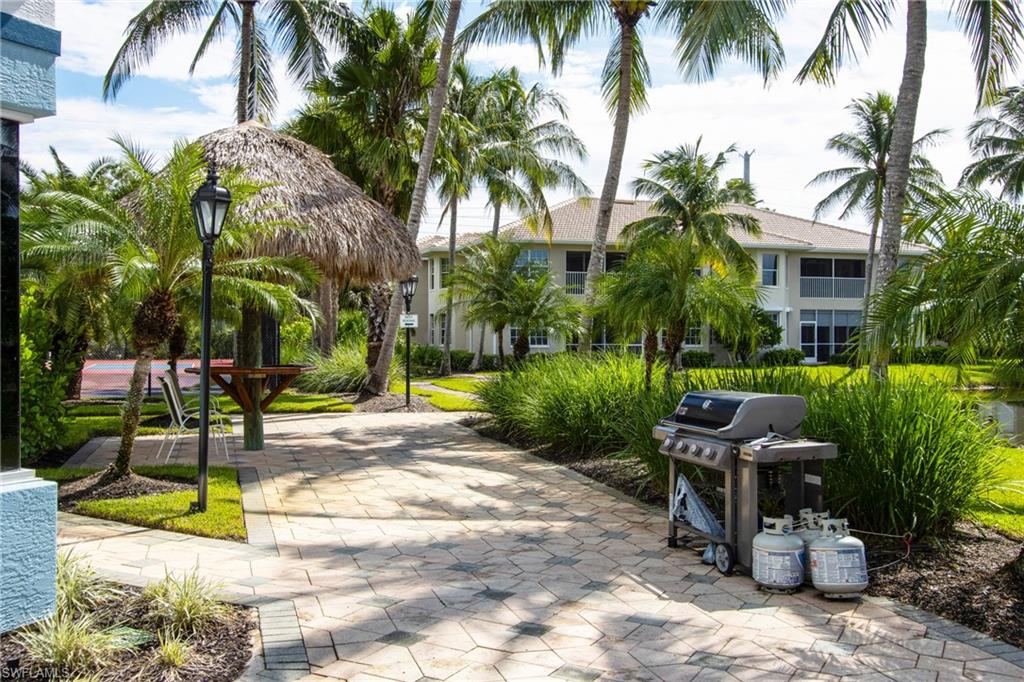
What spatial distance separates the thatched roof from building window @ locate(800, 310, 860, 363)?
89.7 feet

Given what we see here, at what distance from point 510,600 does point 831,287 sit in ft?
117

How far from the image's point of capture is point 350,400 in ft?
63.2

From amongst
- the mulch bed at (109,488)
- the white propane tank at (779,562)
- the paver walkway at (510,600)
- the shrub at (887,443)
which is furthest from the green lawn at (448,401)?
the white propane tank at (779,562)

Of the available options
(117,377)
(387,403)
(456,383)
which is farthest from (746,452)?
(117,377)

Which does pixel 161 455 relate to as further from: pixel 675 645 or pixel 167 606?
pixel 675 645

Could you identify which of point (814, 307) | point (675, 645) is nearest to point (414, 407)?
point (675, 645)

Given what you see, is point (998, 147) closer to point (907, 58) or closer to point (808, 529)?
point (907, 58)

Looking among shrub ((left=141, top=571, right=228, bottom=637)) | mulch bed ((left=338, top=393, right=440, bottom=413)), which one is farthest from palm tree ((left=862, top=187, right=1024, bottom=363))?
mulch bed ((left=338, top=393, right=440, bottom=413))

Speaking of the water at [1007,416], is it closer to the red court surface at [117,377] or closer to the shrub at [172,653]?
the shrub at [172,653]

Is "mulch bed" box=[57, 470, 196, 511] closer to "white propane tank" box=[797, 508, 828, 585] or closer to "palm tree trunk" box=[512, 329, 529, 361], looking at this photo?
"white propane tank" box=[797, 508, 828, 585]

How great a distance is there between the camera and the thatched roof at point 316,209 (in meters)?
12.3

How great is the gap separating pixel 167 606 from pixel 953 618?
449 centimetres

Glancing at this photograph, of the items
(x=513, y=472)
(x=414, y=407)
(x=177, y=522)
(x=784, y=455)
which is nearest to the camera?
(x=784, y=455)

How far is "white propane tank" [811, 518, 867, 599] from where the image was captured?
5.14 m
